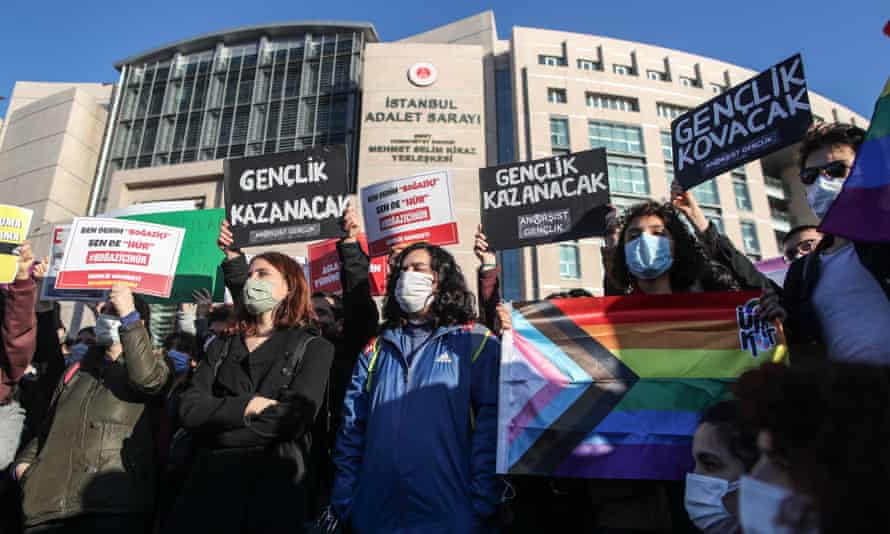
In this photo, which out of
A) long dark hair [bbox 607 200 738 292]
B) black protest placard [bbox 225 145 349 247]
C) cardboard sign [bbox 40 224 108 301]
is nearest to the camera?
long dark hair [bbox 607 200 738 292]

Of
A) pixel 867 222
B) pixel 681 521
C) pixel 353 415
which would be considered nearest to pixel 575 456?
pixel 681 521

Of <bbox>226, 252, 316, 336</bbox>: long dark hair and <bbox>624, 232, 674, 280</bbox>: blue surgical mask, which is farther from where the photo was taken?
<bbox>226, 252, 316, 336</bbox>: long dark hair

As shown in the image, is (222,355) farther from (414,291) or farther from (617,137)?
(617,137)

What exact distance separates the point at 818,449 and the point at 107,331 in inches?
142

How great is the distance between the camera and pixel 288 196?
527 centimetres

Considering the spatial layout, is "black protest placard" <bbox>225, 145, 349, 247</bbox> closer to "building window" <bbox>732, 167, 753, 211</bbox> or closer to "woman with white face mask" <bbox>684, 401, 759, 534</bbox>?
"woman with white face mask" <bbox>684, 401, 759, 534</bbox>

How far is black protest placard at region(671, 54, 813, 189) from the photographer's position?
14.0 feet

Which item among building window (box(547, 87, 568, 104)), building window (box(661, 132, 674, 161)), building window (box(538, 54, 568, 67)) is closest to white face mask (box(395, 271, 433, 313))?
building window (box(547, 87, 568, 104))

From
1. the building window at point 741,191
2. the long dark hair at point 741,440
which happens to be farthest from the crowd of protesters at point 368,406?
the building window at point 741,191

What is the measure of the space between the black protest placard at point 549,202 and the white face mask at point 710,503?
11.4 feet

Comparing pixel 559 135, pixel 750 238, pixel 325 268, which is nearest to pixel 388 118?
pixel 559 135

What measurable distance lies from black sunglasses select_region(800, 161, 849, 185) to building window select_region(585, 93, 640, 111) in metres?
34.3

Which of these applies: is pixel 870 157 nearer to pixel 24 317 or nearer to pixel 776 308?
pixel 776 308

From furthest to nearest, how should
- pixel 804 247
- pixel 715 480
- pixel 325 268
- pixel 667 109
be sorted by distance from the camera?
pixel 667 109, pixel 325 268, pixel 804 247, pixel 715 480
